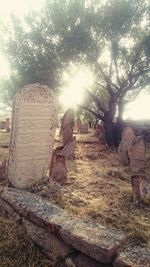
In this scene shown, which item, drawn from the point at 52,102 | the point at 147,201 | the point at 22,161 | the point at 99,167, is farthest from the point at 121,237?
the point at 99,167

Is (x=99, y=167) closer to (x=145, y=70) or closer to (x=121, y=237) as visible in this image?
(x=121, y=237)

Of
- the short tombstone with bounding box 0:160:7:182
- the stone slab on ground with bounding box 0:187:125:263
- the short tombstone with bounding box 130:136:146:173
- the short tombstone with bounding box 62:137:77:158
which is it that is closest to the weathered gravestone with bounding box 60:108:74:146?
the short tombstone with bounding box 62:137:77:158

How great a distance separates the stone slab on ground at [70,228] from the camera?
348 cm

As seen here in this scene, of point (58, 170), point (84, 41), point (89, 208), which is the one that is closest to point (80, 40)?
point (84, 41)

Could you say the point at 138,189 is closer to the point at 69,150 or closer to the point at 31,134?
the point at 31,134

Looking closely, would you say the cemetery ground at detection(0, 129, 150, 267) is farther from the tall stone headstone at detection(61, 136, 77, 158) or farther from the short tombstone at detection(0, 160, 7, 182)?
the tall stone headstone at detection(61, 136, 77, 158)

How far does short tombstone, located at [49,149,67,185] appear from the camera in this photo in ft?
21.6

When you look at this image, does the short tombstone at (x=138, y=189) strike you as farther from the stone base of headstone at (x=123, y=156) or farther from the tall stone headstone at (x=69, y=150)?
the tall stone headstone at (x=69, y=150)

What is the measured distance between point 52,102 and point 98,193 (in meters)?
1.99

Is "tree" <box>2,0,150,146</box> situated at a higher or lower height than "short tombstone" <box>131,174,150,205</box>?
higher

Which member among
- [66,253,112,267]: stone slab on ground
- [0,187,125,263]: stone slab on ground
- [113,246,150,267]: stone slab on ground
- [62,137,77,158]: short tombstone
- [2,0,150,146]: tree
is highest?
[2,0,150,146]: tree

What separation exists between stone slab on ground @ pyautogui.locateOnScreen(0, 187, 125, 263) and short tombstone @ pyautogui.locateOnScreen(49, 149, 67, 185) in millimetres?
1409

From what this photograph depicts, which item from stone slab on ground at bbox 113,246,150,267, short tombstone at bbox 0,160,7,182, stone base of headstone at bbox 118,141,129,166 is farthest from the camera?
stone base of headstone at bbox 118,141,129,166

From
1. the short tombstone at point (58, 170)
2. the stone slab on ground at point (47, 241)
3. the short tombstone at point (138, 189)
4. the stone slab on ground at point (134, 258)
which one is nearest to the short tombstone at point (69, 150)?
the short tombstone at point (58, 170)
